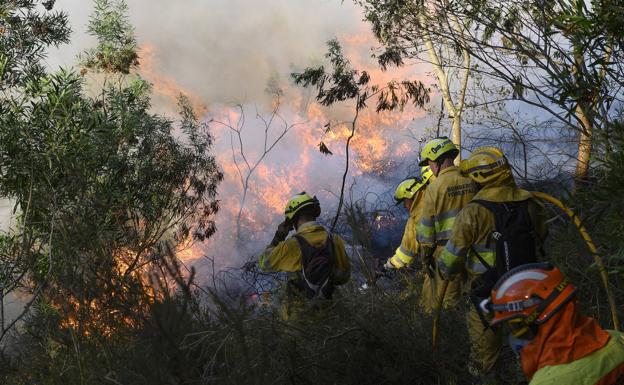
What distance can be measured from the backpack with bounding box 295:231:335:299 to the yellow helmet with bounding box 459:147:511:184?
135cm

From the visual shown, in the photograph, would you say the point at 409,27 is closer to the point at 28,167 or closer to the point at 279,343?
the point at 28,167

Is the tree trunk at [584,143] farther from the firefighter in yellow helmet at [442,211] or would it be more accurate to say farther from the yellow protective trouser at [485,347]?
the yellow protective trouser at [485,347]

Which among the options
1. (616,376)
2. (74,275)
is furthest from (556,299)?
(74,275)

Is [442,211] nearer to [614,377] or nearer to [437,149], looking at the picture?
[437,149]

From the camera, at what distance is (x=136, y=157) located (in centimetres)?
1550

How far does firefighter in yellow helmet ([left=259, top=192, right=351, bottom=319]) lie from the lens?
5051 millimetres

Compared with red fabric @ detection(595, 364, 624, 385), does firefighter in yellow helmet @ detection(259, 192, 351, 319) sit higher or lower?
higher

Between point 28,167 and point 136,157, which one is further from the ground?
point 136,157

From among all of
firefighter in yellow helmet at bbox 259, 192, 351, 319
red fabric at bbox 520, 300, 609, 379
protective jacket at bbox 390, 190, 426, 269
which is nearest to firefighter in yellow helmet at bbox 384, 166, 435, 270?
protective jacket at bbox 390, 190, 426, 269

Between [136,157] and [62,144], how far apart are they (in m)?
5.14

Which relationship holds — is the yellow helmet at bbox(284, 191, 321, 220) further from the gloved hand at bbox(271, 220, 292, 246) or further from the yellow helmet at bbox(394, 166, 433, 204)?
the yellow helmet at bbox(394, 166, 433, 204)

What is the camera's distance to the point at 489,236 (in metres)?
4.10

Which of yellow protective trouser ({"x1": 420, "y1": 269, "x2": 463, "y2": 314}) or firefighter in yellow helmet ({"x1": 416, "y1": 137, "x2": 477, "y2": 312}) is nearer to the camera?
firefighter in yellow helmet ({"x1": 416, "y1": 137, "x2": 477, "y2": 312})

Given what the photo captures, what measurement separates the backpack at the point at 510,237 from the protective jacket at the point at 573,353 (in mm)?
1715
